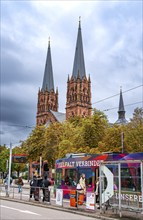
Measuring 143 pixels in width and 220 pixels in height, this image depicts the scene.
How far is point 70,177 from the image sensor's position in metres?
25.1

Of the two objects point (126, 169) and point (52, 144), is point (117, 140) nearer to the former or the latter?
point (52, 144)

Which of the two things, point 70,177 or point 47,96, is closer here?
point 70,177

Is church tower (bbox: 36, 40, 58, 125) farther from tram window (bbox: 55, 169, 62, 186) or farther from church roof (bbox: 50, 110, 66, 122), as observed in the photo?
tram window (bbox: 55, 169, 62, 186)

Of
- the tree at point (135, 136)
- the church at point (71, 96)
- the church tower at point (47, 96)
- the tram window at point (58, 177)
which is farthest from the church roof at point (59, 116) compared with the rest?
the tram window at point (58, 177)

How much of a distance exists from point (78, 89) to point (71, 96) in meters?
4.19

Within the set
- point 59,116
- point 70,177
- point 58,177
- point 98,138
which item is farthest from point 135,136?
point 59,116

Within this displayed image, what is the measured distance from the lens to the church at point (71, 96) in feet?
366

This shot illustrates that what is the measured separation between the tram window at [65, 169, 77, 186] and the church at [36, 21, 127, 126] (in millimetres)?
82193

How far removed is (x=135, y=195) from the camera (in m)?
14.2

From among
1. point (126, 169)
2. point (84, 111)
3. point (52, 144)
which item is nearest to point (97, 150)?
point (52, 144)

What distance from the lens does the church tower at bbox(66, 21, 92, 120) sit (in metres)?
111

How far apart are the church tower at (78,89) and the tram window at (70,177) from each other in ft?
276

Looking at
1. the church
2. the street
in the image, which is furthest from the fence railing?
the church

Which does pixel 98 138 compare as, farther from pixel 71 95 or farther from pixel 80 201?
pixel 71 95
